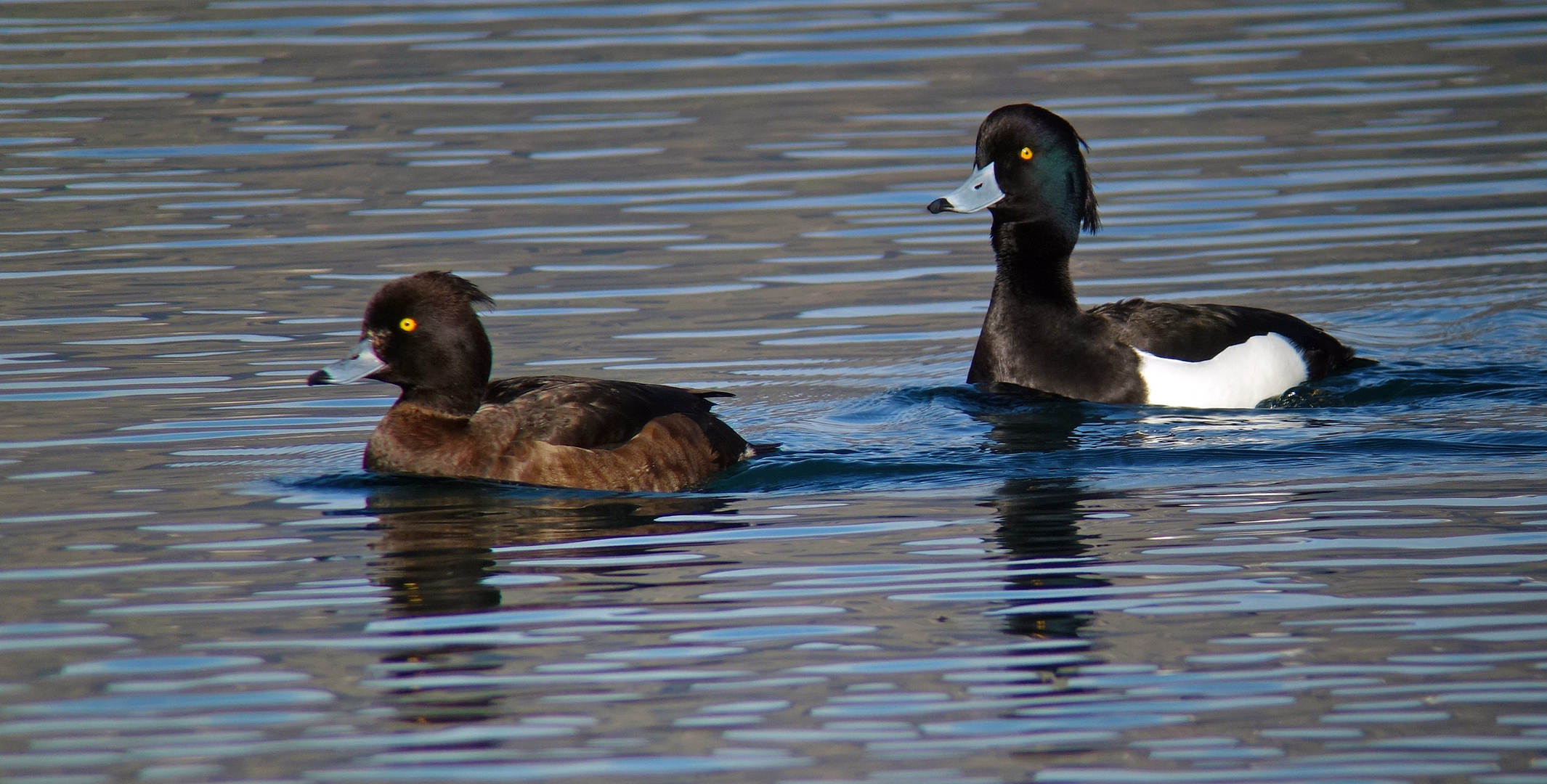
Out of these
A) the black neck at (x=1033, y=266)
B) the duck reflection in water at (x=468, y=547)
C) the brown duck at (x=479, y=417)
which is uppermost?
the black neck at (x=1033, y=266)

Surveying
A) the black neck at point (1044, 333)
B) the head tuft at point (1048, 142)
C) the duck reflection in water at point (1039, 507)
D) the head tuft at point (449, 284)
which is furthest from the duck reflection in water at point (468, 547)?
the head tuft at point (1048, 142)

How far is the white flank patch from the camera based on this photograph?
31.0ft

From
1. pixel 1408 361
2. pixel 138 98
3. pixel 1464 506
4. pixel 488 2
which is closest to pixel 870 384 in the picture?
pixel 1408 361

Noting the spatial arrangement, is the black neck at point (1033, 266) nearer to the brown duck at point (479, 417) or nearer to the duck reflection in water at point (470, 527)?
the brown duck at point (479, 417)

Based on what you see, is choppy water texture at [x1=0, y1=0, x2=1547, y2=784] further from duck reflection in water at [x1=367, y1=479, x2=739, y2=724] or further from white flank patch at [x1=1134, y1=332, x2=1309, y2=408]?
white flank patch at [x1=1134, y1=332, x2=1309, y2=408]

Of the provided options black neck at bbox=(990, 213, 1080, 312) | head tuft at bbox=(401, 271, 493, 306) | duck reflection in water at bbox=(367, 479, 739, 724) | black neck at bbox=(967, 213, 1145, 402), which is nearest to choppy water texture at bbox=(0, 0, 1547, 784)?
duck reflection in water at bbox=(367, 479, 739, 724)

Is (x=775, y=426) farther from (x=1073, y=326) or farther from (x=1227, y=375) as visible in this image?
(x=1227, y=375)

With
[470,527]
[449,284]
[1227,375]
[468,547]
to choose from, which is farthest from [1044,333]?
[468,547]

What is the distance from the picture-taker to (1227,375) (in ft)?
31.3

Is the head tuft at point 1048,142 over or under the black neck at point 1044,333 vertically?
over

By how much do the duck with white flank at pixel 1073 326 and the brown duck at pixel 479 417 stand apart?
Result: 238 cm

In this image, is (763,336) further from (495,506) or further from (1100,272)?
(495,506)

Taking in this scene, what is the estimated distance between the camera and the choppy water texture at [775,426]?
524cm

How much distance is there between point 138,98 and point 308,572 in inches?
437
